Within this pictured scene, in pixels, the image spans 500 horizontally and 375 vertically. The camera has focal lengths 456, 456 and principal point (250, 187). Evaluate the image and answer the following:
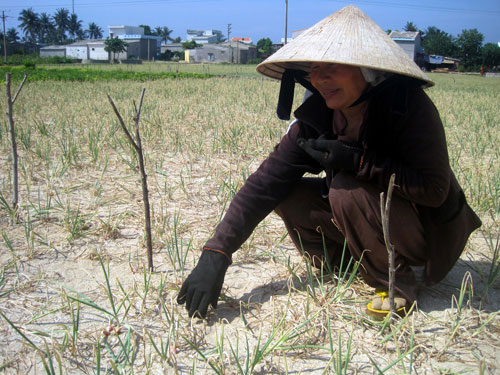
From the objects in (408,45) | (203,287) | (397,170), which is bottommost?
(203,287)

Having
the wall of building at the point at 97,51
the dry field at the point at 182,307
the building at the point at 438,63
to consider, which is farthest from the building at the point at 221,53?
the dry field at the point at 182,307

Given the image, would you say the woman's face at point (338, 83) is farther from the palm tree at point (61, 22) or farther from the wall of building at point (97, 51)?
the palm tree at point (61, 22)

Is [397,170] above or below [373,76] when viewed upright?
below

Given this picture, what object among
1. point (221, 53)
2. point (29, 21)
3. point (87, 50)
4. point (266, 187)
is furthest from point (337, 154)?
point (29, 21)

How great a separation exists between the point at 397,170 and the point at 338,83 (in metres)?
0.34

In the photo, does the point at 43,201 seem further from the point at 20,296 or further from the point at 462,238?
the point at 462,238

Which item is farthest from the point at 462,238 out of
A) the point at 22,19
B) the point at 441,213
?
the point at 22,19

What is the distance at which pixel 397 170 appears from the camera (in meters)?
1.45

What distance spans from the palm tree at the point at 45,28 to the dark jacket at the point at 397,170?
301 feet

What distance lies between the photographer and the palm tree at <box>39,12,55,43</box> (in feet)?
268

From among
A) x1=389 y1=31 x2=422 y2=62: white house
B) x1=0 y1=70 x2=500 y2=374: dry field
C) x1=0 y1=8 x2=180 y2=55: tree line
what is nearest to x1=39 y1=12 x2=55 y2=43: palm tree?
x1=0 y1=8 x2=180 y2=55: tree line

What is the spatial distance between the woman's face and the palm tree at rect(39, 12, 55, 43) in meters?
91.8

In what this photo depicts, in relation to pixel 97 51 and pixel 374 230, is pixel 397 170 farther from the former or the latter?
pixel 97 51

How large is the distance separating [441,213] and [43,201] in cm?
203
